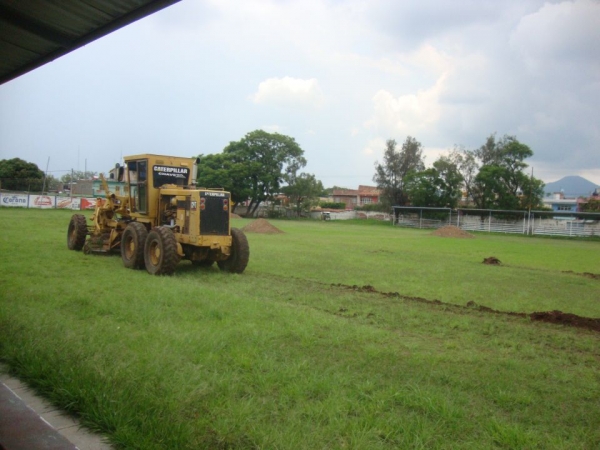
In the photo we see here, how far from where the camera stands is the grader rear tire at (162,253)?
36.2 feet

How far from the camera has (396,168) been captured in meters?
75.8

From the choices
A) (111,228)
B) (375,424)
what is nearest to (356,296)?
(375,424)

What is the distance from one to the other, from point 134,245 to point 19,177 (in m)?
46.4

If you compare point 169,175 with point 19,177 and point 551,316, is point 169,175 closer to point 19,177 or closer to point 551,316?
point 551,316

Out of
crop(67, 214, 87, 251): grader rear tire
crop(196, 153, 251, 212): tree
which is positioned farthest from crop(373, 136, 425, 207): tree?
crop(67, 214, 87, 251): grader rear tire

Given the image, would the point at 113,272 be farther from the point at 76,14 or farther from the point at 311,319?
the point at 76,14

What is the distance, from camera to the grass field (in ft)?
12.5

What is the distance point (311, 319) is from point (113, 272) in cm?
578

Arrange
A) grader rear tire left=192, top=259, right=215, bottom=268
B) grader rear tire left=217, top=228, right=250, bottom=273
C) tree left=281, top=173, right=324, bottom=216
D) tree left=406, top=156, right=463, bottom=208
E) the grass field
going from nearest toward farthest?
the grass field → grader rear tire left=217, top=228, right=250, bottom=273 → grader rear tire left=192, top=259, right=215, bottom=268 → tree left=406, top=156, right=463, bottom=208 → tree left=281, top=173, right=324, bottom=216

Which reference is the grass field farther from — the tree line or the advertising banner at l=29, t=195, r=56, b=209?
the tree line

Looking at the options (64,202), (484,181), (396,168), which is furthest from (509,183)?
(64,202)

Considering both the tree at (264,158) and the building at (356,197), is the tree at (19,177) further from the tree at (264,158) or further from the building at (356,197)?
the building at (356,197)

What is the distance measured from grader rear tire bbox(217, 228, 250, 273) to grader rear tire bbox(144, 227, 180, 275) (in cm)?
153

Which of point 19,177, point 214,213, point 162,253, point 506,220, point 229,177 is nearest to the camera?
point 162,253
